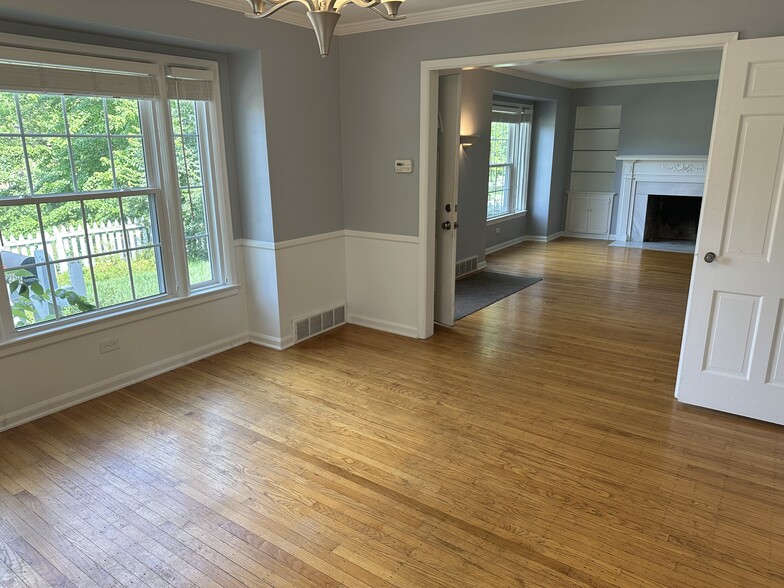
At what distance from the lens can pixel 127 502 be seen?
249 centimetres

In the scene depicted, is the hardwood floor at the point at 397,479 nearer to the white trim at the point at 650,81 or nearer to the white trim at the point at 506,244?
the white trim at the point at 506,244

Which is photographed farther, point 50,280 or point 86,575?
point 50,280

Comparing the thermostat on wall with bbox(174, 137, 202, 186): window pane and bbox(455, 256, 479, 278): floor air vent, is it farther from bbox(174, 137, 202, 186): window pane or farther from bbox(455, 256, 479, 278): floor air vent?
bbox(455, 256, 479, 278): floor air vent

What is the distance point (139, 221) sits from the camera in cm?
374

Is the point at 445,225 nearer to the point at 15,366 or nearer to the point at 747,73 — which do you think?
the point at 747,73

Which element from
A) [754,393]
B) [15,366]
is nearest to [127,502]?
[15,366]

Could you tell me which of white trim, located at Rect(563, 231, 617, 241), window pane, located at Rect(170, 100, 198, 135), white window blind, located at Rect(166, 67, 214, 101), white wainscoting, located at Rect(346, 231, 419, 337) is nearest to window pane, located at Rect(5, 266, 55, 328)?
window pane, located at Rect(170, 100, 198, 135)

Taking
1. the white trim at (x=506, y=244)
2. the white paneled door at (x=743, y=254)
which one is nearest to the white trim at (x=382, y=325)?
the white paneled door at (x=743, y=254)

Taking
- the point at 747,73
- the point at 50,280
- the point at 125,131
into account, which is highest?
the point at 747,73

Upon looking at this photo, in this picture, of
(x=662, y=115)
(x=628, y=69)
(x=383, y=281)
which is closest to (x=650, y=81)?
(x=662, y=115)

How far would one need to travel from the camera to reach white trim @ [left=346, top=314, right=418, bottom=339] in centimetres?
472

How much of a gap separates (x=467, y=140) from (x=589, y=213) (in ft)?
13.5

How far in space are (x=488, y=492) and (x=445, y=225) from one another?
2.63 m

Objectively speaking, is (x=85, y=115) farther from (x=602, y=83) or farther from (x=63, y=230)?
(x=602, y=83)
